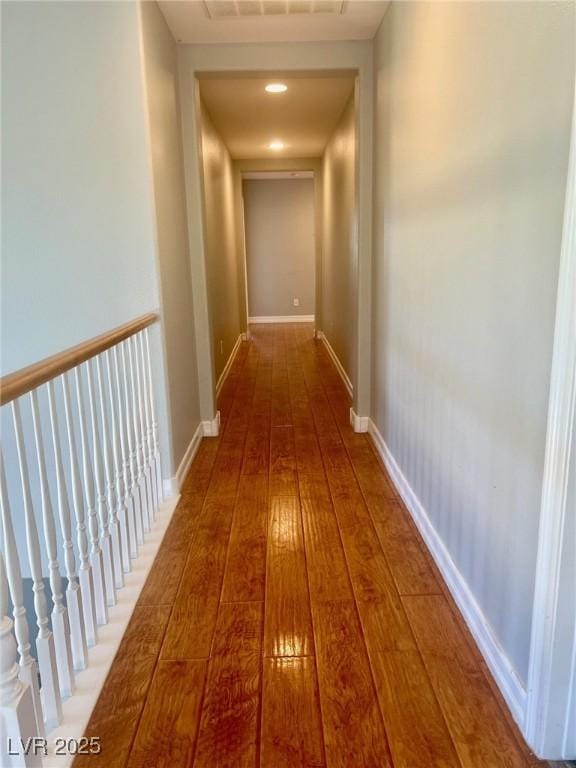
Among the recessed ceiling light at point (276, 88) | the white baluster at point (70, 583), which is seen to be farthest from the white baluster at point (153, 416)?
the recessed ceiling light at point (276, 88)

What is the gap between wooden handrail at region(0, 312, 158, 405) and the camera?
116 cm

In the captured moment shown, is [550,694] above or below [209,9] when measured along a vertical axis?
below

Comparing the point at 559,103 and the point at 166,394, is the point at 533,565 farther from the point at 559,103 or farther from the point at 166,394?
the point at 166,394

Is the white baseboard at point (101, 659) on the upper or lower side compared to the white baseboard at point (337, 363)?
lower

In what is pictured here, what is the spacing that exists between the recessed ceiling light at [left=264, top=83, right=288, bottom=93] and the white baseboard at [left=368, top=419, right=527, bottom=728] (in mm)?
2736

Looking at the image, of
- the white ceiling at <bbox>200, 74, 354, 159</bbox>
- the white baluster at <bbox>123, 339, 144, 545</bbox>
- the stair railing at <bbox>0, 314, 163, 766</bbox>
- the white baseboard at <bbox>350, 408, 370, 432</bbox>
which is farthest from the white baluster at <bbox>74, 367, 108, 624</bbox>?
the white ceiling at <bbox>200, 74, 354, 159</bbox>

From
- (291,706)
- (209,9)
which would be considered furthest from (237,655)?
(209,9)

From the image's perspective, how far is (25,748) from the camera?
1.16 metres

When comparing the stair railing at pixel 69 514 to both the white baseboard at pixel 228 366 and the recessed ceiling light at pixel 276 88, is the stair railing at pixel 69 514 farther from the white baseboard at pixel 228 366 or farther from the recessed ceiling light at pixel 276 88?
the recessed ceiling light at pixel 276 88

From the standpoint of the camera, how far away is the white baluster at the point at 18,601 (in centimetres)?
114

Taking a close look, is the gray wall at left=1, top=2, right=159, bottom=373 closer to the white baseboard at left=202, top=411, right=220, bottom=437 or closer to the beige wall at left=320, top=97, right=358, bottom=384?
the white baseboard at left=202, top=411, right=220, bottom=437

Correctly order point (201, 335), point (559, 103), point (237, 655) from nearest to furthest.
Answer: point (559, 103) < point (237, 655) < point (201, 335)

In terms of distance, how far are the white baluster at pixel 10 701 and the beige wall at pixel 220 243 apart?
2.64 metres

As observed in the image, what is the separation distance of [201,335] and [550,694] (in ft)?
9.03
